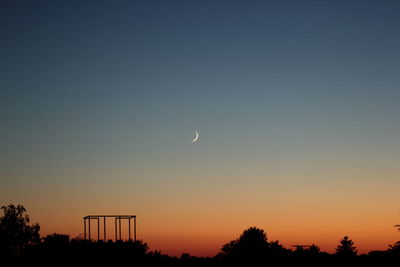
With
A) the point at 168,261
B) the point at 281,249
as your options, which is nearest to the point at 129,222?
the point at 168,261

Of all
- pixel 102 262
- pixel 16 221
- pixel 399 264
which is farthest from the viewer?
pixel 16 221

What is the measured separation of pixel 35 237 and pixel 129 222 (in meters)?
40.5

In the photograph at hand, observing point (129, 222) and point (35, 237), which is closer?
point (129, 222)

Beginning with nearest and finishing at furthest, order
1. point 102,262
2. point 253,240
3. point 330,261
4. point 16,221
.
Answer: point 102,262, point 330,261, point 16,221, point 253,240

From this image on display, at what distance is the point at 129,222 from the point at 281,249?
5475 centimetres

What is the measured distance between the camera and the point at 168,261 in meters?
61.3

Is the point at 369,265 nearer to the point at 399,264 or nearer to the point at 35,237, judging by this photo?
the point at 399,264

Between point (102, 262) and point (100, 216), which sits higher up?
point (100, 216)

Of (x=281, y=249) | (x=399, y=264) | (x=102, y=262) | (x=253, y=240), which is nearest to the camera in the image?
(x=102, y=262)

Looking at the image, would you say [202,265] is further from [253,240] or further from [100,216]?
[253,240]

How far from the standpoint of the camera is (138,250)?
190 ft

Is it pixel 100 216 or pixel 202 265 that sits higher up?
pixel 100 216

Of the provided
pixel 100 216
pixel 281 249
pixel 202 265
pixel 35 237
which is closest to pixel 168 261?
pixel 202 265

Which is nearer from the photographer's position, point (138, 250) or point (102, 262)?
point (102, 262)
